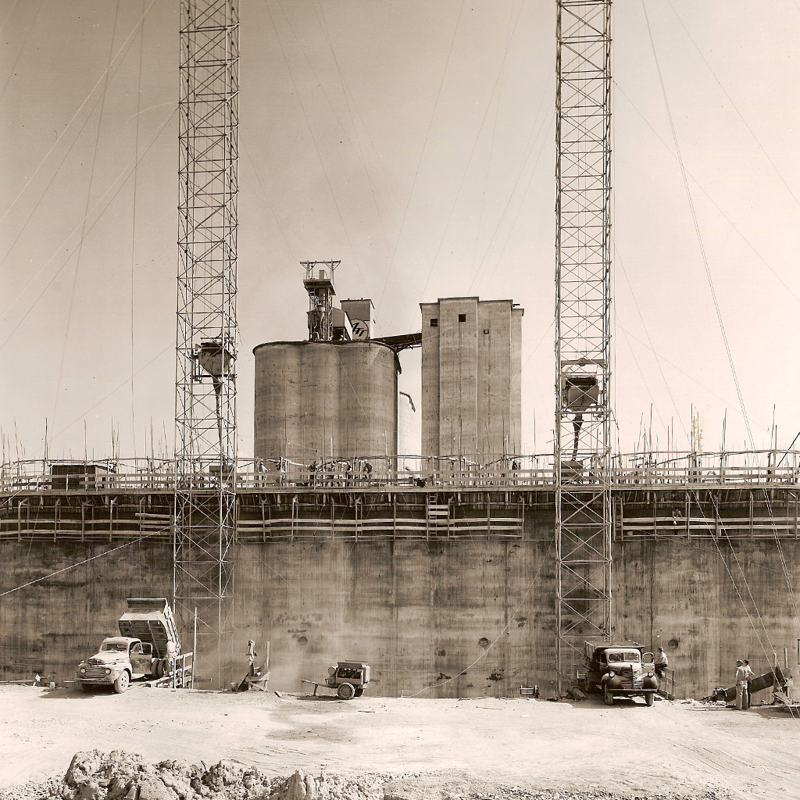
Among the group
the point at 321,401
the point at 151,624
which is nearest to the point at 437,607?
the point at 151,624

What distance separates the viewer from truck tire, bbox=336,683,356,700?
28281 mm

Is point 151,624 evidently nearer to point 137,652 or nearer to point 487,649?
point 137,652

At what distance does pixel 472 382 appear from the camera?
5181cm

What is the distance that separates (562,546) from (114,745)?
20.5 m

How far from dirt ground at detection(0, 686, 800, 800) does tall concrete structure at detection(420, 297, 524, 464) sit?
2458cm

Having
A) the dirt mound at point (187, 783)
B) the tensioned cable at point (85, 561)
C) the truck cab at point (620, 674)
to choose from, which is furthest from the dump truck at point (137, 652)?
the truck cab at point (620, 674)

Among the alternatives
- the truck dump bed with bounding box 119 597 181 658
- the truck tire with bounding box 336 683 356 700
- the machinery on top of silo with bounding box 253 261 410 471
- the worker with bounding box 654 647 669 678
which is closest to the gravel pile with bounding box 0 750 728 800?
the truck tire with bounding box 336 683 356 700

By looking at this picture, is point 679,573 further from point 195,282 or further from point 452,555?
point 195,282

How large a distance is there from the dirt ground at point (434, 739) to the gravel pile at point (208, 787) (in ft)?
1.38

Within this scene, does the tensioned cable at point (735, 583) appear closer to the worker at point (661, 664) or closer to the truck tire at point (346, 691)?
the worker at point (661, 664)

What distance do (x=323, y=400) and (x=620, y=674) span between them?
28719 millimetres

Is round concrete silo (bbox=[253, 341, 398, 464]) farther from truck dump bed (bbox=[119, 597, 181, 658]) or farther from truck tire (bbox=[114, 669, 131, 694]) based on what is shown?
truck tire (bbox=[114, 669, 131, 694])

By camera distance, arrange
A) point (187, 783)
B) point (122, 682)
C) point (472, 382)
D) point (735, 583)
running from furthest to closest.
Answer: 1. point (472, 382)
2. point (735, 583)
3. point (122, 682)
4. point (187, 783)

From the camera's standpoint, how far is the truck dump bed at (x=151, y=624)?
3080 cm
